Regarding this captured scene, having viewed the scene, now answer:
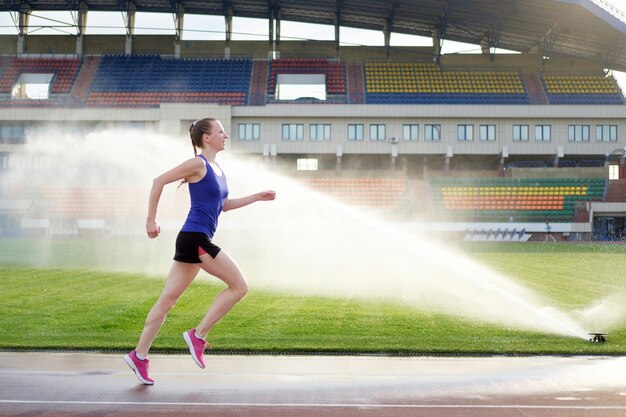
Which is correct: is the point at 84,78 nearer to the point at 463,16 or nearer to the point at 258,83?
the point at 258,83

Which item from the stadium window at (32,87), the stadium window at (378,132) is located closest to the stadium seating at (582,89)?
the stadium window at (378,132)

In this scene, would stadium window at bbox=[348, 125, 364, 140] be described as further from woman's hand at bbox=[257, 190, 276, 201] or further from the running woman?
the running woman

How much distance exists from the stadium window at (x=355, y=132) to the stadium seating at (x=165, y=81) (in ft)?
29.2

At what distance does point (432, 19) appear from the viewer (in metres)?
59.1

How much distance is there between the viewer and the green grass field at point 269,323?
30.3ft

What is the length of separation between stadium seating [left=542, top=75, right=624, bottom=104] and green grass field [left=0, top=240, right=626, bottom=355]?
4269cm

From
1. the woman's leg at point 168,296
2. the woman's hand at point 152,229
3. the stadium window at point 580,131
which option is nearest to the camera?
the woman's hand at point 152,229

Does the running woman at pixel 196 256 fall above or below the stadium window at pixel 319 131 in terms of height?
below

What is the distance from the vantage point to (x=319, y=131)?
181 feet

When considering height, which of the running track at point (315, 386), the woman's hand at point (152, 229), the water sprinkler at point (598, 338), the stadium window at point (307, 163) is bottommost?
the running track at point (315, 386)

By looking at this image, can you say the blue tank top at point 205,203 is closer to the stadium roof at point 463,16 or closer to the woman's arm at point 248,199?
the woman's arm at point 248,199

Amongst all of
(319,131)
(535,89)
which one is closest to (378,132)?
(319,131)

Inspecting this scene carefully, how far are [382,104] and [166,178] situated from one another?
49363 mm

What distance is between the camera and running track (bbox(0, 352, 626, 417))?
20.1 feet
